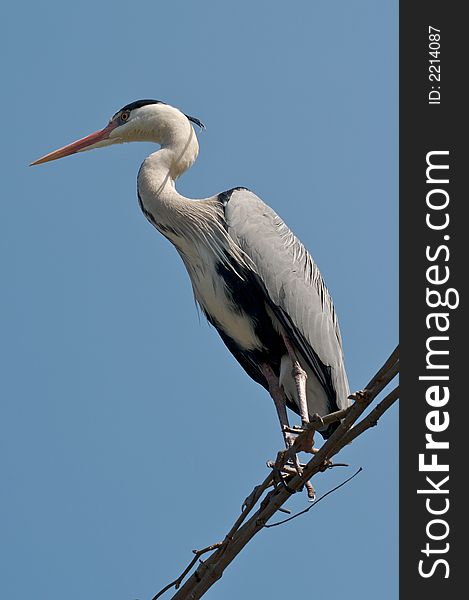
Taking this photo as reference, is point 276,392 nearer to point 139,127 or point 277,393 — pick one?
point 277,393

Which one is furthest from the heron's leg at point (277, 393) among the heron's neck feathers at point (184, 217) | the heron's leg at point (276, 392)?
the heron's neck feathers at point (184, 217)

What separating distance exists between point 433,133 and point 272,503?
1618 millimetres

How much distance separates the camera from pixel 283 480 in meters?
3.81

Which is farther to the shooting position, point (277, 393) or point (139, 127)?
point (139, 127)

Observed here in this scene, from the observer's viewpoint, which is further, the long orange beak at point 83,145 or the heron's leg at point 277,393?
the long orange beak at point 83,145

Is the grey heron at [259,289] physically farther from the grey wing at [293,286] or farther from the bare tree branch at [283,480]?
the bare tree branch at [283,480]

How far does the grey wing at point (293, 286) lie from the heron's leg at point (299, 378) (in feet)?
0.14

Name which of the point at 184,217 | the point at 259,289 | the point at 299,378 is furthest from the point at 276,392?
the point at 184,217

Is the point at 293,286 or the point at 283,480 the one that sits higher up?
the point at 293,286

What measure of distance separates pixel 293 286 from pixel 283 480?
1518 mm

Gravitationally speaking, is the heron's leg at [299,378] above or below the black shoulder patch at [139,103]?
below

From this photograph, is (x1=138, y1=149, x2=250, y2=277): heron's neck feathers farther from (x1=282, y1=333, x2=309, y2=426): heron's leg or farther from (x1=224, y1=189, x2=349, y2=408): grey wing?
(x1=282, y1=333, x2=309, y2=426): heron's leg

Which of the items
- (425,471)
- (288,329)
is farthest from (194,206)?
(425,471)

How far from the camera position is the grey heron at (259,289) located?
5082 millimetres
